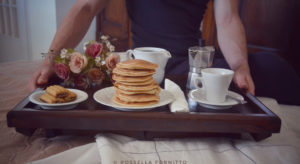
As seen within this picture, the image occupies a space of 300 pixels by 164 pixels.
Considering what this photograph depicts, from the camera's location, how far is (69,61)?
0.93 metres

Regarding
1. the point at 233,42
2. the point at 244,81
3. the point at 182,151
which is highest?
the point at 233,42

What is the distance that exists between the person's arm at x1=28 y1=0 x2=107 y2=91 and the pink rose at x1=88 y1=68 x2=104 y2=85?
15 centimetres

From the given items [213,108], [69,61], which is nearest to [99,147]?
[213,108]

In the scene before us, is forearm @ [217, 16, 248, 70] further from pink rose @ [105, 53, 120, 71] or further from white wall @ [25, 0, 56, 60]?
white wall @ [25, 0, 56, 60]

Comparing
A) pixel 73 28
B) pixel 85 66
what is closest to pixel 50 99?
pixel 85 66

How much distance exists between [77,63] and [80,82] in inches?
2.5

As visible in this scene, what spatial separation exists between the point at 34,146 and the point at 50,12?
215 centimetres

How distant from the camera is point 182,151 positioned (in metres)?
0.64

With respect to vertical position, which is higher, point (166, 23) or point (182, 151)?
point (166, 23)

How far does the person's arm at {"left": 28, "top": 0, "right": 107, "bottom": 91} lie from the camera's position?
0.97 meters

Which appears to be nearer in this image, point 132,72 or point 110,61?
point 132,72

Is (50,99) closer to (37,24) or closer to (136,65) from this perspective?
(136,65)

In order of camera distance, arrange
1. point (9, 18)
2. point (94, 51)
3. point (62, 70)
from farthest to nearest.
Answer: point (9, 18)
point (94, 51)
point (62, 70)

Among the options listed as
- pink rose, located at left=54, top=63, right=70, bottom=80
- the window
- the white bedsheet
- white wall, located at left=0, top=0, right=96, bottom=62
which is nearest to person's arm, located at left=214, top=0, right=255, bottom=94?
the white bedsheet
